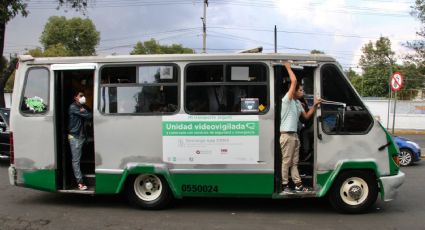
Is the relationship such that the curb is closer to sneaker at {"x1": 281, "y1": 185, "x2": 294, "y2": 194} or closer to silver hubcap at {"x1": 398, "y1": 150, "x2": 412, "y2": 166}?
silver hubcap at {"x1": 398, "y1": 150, "x2": 412, "y2": 166}

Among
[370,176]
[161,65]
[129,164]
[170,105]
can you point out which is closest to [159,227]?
[129,164]

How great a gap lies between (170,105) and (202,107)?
1.62 feet

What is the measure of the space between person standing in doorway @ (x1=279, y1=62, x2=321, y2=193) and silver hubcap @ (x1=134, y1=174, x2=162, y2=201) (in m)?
1.96

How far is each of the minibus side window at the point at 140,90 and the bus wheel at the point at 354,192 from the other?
8.91 feet

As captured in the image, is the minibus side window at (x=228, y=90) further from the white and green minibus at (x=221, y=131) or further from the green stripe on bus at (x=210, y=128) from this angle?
the green stripe on bus at (x=210, y=128)

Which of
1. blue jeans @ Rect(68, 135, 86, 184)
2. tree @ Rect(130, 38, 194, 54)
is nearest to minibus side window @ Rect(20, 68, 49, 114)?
blue jeans @ Rect(68, 135, 86, 184)

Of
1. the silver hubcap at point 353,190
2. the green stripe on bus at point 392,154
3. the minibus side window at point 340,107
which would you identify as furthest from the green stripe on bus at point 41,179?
the green stripe on bus at point 392,154

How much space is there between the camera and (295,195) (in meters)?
6.71

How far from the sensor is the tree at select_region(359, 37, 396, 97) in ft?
177

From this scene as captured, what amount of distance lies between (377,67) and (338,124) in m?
52.2

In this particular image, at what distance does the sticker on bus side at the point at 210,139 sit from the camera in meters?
6.75

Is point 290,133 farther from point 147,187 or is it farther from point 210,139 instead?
point 147,187

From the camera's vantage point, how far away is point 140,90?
22.9 feet

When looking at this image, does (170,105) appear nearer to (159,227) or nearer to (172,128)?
(172,128)
